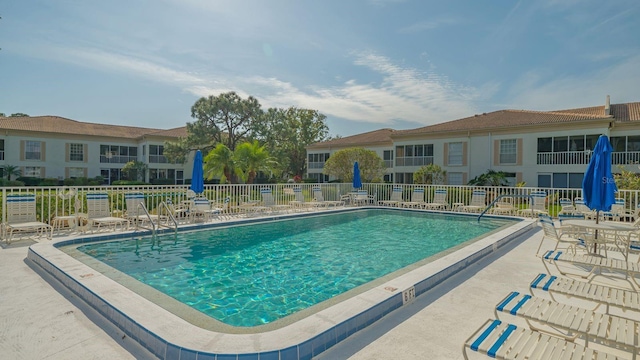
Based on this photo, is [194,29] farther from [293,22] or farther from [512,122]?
[512,122]

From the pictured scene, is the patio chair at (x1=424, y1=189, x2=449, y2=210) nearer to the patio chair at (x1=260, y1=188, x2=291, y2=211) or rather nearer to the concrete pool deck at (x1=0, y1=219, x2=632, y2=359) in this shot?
the patio chair at (x1=260, y1=188, x2=291, y2=211)

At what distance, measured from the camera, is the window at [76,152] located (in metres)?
32.1

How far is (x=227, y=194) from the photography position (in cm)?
1320

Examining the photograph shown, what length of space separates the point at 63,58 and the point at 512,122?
24.9m

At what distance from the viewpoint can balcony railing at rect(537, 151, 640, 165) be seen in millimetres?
20167

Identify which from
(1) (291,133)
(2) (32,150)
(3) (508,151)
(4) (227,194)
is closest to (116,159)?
(2) (32,150)

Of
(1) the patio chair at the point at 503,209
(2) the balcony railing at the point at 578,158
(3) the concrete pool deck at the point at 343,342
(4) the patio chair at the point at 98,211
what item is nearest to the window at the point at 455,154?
(2) the balcony railing at the point at 578,158

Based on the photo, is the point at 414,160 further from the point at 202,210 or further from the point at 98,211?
the point at 98,211

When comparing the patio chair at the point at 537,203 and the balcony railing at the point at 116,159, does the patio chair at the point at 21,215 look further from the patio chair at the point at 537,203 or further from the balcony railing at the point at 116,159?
the balcony railing at the point at 116,159

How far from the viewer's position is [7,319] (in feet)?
12.2

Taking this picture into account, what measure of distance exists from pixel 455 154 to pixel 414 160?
3116mm

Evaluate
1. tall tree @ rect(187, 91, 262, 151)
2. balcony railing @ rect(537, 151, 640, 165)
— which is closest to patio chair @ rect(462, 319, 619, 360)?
balcony railing @ rect(537, 151, 640, 165)

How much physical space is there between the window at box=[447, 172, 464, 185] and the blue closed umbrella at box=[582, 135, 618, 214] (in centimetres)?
1901

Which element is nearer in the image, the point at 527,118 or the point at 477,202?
the point at 477,202
